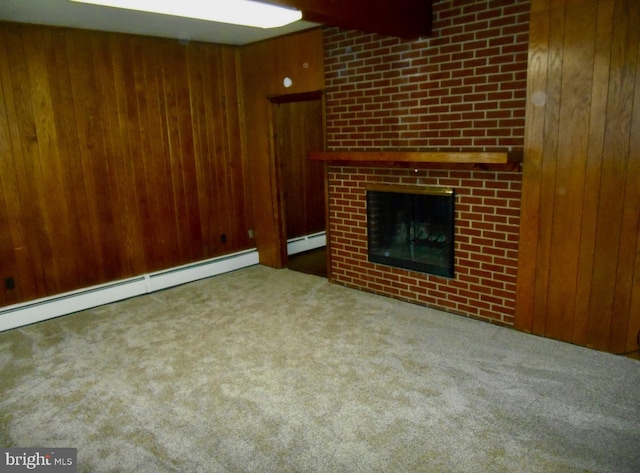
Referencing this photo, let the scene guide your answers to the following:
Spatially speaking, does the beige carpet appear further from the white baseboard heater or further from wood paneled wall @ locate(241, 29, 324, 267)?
wood paneled wall @ locate(241, 29, 324, 267)

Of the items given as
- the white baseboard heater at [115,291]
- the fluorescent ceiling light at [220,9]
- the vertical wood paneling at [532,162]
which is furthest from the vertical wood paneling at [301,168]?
the vertical wood paneling at [532,162]

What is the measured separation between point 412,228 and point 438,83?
3.66 feet

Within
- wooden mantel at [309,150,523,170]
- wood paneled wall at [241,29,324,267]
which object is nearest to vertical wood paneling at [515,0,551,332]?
wooden mantel at [309,150,523,170]

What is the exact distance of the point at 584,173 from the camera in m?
2.83

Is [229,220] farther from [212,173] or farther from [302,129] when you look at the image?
[302,129]

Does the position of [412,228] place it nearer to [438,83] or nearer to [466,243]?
[466,243]

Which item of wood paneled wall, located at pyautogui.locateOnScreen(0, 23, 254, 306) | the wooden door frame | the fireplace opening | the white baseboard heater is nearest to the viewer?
the fireplace opening

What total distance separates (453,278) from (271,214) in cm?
216

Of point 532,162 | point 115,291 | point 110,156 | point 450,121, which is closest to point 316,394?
point 532,162

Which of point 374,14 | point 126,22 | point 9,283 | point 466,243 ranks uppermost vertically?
point 126,22

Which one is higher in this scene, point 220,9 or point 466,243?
point 220,9

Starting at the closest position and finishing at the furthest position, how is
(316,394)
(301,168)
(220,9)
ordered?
(316,394) → (220,9) → (301,168)

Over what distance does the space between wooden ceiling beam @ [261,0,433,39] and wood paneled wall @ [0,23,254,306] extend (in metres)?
2.18

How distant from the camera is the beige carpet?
2.09m
